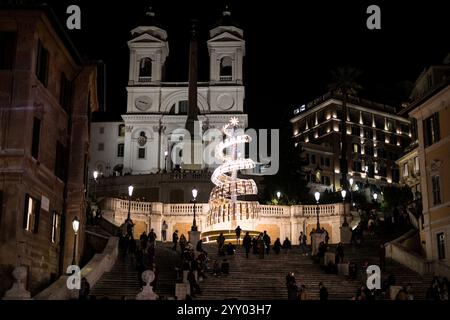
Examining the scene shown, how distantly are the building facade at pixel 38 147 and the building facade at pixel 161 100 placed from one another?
58.4m

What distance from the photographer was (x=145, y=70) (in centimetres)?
9912

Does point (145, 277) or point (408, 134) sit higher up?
point (408, 134)

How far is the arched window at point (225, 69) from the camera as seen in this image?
9794 cm

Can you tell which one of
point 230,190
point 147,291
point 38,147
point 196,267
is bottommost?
point 147,291

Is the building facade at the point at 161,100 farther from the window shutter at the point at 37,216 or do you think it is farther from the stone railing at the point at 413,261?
the window shutter at the point at 37,216

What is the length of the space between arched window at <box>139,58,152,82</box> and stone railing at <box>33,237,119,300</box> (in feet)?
205

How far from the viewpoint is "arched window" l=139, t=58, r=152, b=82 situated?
3875 inches

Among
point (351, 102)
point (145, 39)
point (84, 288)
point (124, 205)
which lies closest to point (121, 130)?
point (145, 39)

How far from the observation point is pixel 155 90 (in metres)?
97.5

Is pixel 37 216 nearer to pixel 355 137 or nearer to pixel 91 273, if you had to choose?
pixel 91 273

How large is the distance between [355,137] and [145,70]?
3642cm
